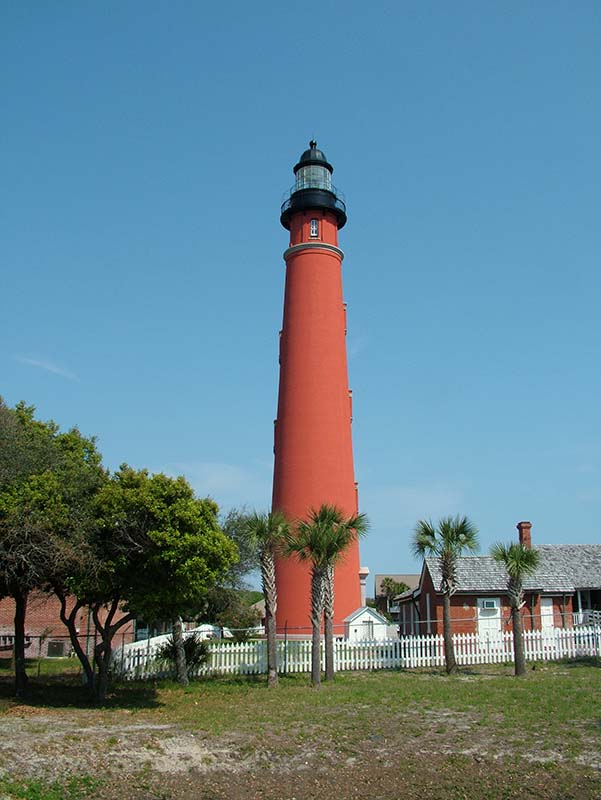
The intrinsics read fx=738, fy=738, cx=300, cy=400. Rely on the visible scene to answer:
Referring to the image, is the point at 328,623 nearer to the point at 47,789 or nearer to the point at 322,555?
Answer: the point at 322,555

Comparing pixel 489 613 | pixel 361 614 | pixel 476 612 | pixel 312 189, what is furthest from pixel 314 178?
pixel 489 613

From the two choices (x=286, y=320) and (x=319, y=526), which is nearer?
(x=319, y=526)

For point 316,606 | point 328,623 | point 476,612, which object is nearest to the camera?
point 316,606

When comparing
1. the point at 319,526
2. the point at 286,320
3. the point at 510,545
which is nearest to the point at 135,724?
the point at 319,526

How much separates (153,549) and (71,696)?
631cm

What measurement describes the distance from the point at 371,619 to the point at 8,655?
1869cm

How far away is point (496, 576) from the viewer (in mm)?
35062

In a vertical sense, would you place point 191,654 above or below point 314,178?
below

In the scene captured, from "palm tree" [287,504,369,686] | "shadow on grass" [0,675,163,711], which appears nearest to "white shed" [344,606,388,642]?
"palm tree" [287,504,369,686]

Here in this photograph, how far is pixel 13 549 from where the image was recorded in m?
18.5

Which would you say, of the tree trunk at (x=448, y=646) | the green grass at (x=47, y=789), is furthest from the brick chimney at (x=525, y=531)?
the green grass at (x=47, y=789)

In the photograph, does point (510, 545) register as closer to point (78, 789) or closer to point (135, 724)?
point (135, 724)

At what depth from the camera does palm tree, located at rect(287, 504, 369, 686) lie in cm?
2455

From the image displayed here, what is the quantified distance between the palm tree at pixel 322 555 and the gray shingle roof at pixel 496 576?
10.3m
